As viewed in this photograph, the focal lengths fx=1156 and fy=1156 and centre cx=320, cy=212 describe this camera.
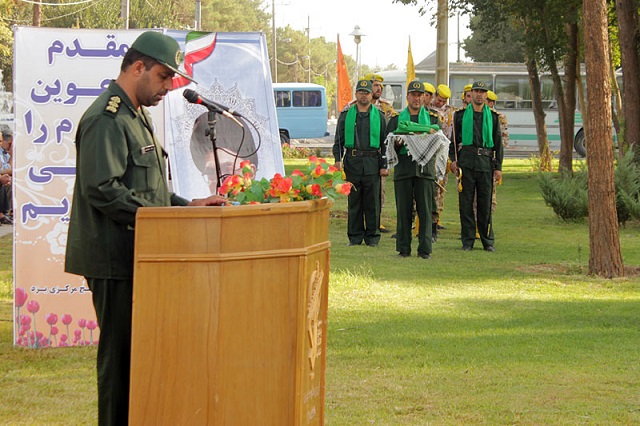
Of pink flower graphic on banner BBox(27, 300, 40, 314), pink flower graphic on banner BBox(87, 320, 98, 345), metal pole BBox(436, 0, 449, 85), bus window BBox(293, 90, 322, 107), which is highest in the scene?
bus window BBox(293, 90, 322, 107)

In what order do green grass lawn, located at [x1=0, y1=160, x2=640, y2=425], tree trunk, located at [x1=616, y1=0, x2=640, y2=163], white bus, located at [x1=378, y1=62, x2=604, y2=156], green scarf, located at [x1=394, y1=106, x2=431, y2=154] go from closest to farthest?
green grass lawn, located at [x1=0, y1=160, x2=640, y2=425] < green scarf, located at [x1=394, y1=106, x2=431, y2=154] < tree trunk, located at [x1=616, y1=0, x2=640, y2=163] < white bus, located at [x1=378, y1=62, x2=604, y2=156]

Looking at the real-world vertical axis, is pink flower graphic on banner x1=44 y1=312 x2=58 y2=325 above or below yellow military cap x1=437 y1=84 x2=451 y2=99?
below

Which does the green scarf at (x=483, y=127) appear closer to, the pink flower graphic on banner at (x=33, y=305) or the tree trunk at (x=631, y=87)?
the tree trunk at (x=631, y=87)

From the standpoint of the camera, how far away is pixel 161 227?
4227 mm

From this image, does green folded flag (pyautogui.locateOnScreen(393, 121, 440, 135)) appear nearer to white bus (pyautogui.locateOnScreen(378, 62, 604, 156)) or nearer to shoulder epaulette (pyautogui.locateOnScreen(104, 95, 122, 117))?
shoulder epaulette (pyautogui.locateOnScreen(104, 95, 122, 117))

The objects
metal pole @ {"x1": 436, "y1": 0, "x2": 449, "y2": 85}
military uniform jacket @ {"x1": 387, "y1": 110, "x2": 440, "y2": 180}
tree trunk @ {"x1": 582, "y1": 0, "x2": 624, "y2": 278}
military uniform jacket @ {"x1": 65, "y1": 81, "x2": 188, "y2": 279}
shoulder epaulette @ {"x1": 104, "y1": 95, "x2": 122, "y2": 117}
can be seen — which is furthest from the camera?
metal pole @ {"x1": 436, "y1": 0, "x2": 449, "y2": 85}

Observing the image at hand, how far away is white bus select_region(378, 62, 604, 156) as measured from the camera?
5106cm

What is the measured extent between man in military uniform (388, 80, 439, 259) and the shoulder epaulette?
9529 millimetres

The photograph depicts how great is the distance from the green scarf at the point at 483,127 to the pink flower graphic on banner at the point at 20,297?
807 cm

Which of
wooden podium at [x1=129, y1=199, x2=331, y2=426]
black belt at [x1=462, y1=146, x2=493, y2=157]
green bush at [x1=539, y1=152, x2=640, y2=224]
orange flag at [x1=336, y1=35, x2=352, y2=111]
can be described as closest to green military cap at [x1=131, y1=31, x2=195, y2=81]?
wooden podium at [x1=129, y1=199, x2=331, y2=426]

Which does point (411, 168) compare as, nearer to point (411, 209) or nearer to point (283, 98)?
point (411, 209)

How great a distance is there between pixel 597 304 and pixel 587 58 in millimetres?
3007

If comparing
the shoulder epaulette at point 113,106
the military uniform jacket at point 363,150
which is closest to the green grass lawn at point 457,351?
the military uniform jacket at point 363,150

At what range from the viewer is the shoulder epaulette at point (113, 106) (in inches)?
181
